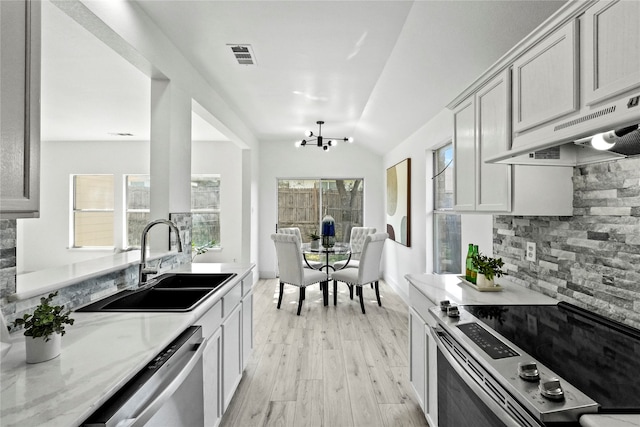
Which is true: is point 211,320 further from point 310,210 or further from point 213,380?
point 310,210

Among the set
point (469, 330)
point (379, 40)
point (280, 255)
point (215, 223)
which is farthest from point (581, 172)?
point (215, 223)

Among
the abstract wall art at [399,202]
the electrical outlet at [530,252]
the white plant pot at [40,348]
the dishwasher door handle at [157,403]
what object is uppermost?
the abstract wall art at [399,202]

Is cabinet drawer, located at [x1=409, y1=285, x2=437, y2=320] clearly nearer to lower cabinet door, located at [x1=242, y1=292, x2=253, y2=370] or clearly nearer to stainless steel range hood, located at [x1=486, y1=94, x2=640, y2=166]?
stainless steel range hood, located at [x1=486, y1=94, x2=640, y2=166]

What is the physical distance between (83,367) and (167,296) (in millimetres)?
1022

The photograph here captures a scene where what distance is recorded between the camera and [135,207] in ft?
20.9

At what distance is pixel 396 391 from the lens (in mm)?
2463

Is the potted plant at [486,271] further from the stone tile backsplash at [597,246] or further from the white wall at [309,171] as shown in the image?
the white wall at [309,171]

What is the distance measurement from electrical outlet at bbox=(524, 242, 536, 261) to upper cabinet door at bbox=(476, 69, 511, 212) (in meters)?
0.40

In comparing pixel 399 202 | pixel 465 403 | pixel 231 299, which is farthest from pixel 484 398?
pixel 399 202

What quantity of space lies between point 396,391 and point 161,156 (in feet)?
8.23

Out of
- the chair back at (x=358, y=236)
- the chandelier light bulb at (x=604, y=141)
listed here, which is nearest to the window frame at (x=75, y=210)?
the chair back at (x=358, y=236)

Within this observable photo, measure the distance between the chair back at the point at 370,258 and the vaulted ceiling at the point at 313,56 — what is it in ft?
4.93

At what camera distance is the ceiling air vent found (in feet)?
8.90

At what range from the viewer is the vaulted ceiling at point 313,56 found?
2137 millimetres
